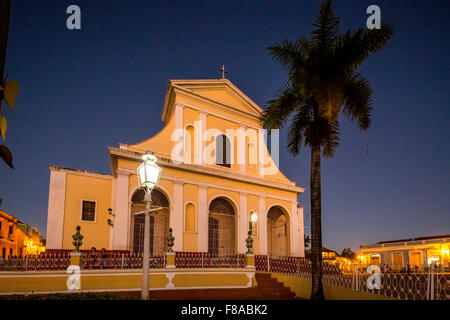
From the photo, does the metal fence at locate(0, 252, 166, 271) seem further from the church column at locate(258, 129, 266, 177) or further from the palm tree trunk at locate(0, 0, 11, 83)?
the palm tree trunk at locate(0, 0, 11, 83)

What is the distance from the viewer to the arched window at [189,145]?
2064 centimetres

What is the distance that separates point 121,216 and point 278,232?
464 inches

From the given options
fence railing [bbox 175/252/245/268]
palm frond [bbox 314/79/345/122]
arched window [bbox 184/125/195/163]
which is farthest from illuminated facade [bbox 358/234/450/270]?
palm frond [bbox 314/79/345/122]

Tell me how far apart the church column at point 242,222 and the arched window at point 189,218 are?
9.97 ft

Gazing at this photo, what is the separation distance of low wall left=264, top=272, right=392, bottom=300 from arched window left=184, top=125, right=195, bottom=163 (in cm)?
791

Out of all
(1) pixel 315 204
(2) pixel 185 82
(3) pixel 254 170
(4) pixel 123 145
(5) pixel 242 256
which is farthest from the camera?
(3) pixel 254 170

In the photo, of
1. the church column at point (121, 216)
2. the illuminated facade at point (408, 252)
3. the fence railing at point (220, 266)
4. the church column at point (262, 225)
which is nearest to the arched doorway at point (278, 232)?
the church column at point (262, 225)

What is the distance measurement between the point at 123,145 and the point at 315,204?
10480 millimetres

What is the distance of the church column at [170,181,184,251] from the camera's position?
18.8 metres

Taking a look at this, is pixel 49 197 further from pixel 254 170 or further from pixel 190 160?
pixel 254 170

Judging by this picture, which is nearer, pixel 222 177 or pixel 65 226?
pixel 65 226
